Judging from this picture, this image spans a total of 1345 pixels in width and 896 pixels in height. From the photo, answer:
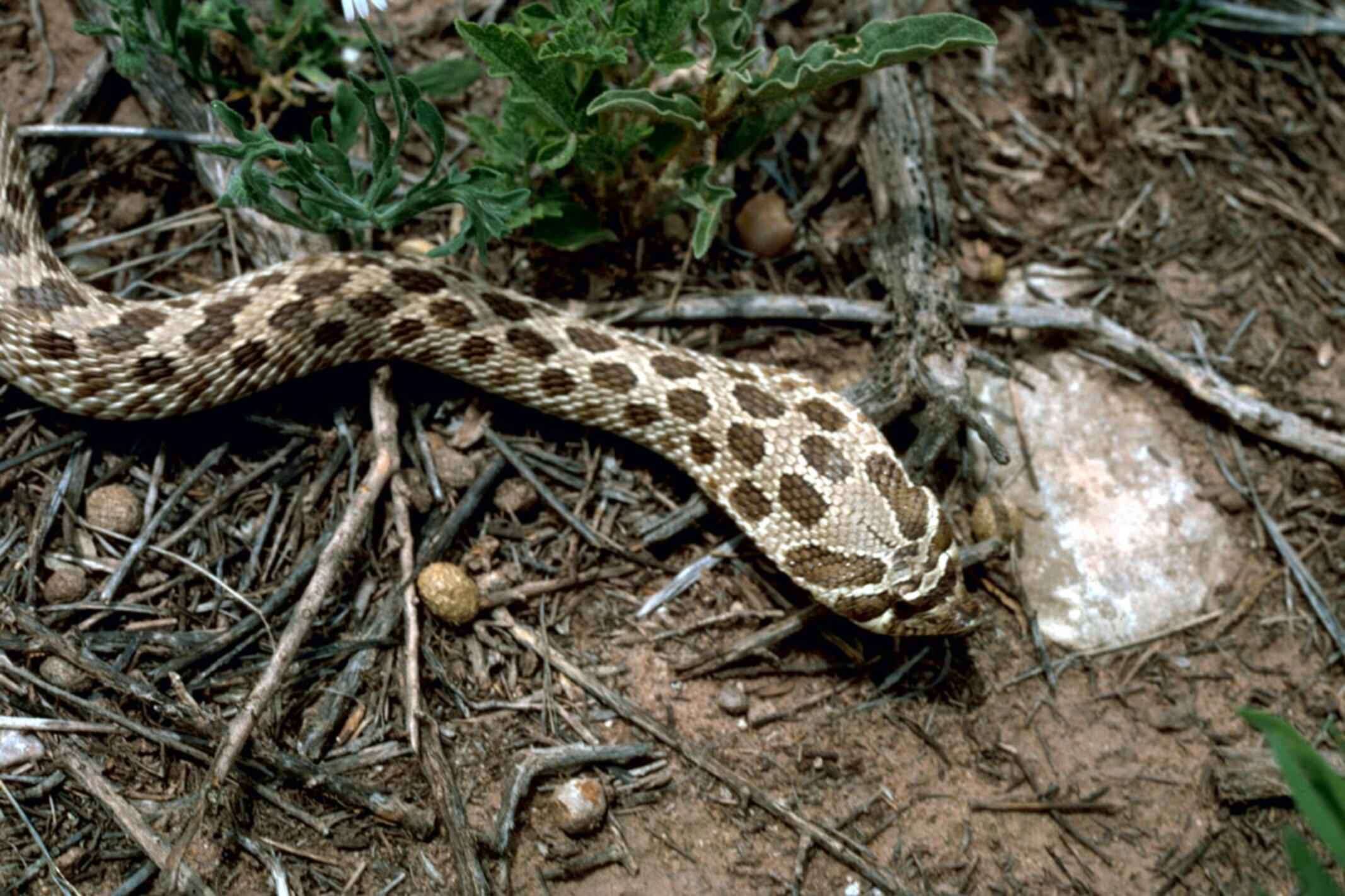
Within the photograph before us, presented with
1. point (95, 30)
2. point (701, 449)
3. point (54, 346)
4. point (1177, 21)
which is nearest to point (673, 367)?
point (701, 449)

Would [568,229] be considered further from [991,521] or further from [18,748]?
[18,748]

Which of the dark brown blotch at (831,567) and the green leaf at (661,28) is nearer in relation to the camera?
the green leaf at (661,28)

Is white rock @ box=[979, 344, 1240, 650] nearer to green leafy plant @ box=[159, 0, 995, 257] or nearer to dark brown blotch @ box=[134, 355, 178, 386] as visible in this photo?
green leafy plant @ box=[159, 0, 995, 257]

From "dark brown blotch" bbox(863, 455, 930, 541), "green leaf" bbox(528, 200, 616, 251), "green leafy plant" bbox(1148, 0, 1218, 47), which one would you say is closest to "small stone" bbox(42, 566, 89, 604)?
"green leaf" bbox(528, 200, 616, 251)

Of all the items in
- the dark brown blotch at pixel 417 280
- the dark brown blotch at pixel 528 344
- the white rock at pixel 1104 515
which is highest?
the dark brown blotch at pixel 417 280

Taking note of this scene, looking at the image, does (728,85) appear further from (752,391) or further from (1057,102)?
(1057,102)

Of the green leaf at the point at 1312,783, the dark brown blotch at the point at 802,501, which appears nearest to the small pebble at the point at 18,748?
the dark brown blotch at the point at 802,501

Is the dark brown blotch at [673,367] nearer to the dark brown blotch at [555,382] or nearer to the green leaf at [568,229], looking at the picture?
the dark brown blotch at [555,382]
